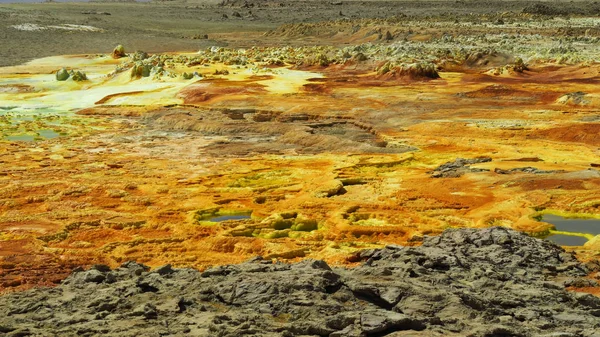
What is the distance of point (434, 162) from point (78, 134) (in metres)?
10.8

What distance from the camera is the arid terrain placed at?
12016 mm

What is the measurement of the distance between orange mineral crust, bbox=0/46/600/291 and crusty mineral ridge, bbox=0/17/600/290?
6 cm

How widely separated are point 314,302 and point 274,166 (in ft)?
32.2

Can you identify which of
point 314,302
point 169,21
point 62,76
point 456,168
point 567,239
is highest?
point 314,302

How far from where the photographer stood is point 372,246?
37.8ft

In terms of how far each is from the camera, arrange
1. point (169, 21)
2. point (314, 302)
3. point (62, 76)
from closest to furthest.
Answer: point (314, 302), point (62, 76), point (169, 21)

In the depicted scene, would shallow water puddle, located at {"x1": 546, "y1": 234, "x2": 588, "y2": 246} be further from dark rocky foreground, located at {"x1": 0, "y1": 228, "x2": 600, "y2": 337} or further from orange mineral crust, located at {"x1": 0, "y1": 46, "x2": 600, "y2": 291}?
dark rocky foreground, located at {"x1": 0, "y1": 228, "x2": 600, "y2": 337}

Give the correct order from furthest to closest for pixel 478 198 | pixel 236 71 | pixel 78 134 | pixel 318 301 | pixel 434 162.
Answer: pixel 236 71
pixel 78 134
pixel 434 162
pixel 478 198
pixel 318 301

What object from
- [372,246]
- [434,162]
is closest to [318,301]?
[372,246]

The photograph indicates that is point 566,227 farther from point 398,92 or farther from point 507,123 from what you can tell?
point 398,92

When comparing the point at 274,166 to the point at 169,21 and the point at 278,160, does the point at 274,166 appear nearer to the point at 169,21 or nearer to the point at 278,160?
the point at 278,160

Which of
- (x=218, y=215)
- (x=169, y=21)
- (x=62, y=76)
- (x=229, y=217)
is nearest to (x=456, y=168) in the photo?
(x=229, y=217)

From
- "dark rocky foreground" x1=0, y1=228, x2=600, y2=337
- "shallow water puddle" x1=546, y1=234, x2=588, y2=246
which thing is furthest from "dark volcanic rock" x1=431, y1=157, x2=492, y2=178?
"dark rocky foreground" x1=0, y1=228, x2=600, y2=337

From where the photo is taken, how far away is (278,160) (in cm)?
1739
